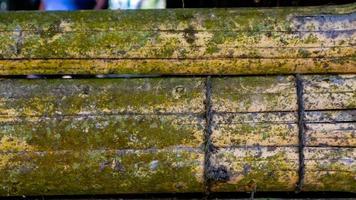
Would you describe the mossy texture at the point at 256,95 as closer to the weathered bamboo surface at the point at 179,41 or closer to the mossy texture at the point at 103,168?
the weathered bamboo surface at the point at 179,41

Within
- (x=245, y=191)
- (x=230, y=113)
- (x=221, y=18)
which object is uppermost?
(x=221, y=18)

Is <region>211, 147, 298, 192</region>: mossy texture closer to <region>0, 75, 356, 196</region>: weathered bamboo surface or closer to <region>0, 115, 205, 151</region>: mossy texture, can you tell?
<region>0, 75, 356, 196</region>: weathered bamboo surface

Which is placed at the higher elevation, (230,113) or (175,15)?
(175,15)

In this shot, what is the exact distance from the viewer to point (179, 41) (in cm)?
271

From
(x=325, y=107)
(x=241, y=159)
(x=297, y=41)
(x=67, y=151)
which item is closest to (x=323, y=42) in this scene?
(x=297, y=41)

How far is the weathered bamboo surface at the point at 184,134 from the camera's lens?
2.66 metres

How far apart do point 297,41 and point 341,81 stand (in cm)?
27

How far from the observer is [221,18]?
9.02 ft

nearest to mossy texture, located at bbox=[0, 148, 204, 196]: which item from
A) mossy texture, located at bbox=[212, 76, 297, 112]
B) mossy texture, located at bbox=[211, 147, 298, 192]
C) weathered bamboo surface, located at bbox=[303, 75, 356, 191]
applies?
mossy texture, located at bbox=[211, 147, 298, 192]

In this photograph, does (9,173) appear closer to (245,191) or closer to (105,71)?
(105,71)

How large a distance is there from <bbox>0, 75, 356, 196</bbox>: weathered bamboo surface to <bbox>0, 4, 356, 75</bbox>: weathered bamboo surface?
132 mm

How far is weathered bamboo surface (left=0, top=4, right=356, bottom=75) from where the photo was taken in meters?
2.71

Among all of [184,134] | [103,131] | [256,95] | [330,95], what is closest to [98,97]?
[103,131]

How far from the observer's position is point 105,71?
277 cm
